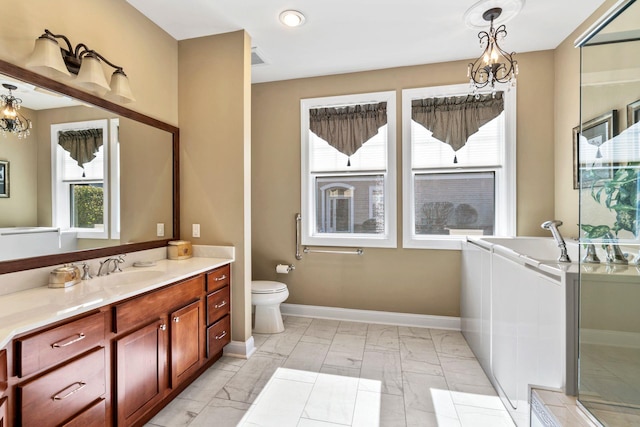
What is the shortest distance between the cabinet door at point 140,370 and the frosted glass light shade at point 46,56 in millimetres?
1490

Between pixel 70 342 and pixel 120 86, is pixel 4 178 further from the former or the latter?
pixel 70 342

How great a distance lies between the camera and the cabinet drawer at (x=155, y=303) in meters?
1.49

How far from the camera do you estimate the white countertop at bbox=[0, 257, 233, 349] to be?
1103 mm

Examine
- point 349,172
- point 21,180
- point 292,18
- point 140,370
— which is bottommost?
point 140,370

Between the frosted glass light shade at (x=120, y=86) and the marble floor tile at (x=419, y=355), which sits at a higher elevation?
the frosted glass light shade at (x=120, y=86)

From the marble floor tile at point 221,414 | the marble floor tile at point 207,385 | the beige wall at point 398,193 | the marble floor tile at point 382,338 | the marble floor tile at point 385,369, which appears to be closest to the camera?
the marble floor tile at point 221,414

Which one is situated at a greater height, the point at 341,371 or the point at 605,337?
the point at 605,337

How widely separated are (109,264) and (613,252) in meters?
2.84

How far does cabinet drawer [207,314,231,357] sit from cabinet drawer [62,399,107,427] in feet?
2.70

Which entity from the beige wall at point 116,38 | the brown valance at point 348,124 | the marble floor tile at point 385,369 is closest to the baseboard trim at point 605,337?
the marble floor tile at point 385,369

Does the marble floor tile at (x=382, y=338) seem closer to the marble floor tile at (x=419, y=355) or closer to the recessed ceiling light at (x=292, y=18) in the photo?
the marble floor tile at (x=419, y=355)

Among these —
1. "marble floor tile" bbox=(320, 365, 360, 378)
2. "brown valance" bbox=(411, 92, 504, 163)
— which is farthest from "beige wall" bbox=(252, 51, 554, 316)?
"marble floor tile" bbox=(320, 365, 360, 378)

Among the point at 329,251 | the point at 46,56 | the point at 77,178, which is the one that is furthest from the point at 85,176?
the point at 329,251

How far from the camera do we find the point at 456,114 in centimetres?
297
